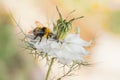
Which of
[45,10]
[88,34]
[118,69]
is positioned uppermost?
[45,10]

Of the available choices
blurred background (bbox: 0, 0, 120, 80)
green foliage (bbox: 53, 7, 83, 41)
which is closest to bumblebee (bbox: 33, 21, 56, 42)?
green foliage (bbox: 53, 7, 83, 41)

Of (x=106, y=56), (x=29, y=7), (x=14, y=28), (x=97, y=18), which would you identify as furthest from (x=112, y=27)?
(x=14, y=28)

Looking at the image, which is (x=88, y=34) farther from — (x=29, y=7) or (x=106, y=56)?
(x=29, y=7)

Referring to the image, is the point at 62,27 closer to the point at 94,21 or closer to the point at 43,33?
the point at 43,33

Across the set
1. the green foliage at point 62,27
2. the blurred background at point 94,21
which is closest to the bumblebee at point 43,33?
the green foliage at point 62,27

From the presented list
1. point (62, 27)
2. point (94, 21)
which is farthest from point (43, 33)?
point (94, 21)

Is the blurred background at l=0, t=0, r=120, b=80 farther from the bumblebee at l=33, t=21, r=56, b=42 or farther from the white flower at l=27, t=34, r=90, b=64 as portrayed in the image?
the white flower at l=27, t=34, r=90, b=64

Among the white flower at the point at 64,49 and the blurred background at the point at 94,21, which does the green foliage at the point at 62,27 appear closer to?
the white flower at the point at 64,49
